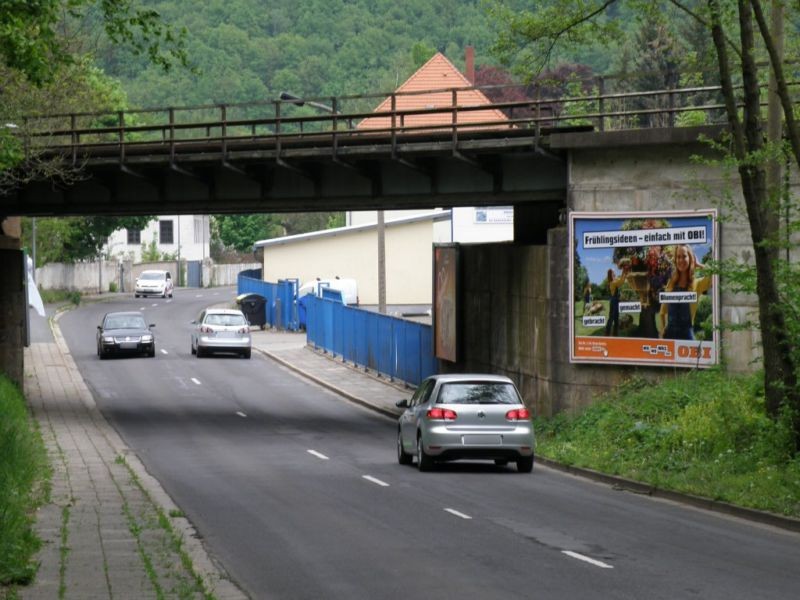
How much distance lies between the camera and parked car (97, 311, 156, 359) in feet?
174

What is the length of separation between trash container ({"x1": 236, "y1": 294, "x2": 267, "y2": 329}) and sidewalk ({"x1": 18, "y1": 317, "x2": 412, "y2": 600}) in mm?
31972

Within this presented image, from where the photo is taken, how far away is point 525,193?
32.7 meters

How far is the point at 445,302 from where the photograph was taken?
39688 mm

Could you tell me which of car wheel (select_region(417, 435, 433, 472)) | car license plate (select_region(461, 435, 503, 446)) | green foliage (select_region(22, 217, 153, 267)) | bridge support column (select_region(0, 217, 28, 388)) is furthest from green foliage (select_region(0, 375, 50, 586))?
green foliage (select_region(22, 217, 153, 267))

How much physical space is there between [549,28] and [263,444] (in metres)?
12.1

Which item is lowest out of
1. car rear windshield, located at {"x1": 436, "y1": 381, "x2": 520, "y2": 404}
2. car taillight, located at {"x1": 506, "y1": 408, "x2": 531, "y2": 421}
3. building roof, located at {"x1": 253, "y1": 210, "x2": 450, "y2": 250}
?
car taillight, located at {"x1": 506, "y1": 408, "x2": 531, "y2": 421}

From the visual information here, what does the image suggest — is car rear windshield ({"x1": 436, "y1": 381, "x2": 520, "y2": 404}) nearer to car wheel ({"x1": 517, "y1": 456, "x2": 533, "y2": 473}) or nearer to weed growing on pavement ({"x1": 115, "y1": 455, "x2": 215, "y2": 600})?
car wheel ({"x1": 517, "y1": 456, "x2": 533, "y2": 473})

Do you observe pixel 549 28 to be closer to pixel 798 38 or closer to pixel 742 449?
pixel 798 38

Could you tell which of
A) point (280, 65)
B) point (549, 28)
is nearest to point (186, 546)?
point (549, 28)

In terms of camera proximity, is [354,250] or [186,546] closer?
[186,546]

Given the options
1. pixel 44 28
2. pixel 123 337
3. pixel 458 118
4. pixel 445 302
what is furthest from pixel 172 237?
pixel 44 28

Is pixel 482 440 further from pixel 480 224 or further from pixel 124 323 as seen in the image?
pixel 480 224

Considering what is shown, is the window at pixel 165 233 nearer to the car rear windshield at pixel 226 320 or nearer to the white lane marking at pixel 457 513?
the car rear windshield at pixel 226 320

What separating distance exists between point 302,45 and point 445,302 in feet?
499
